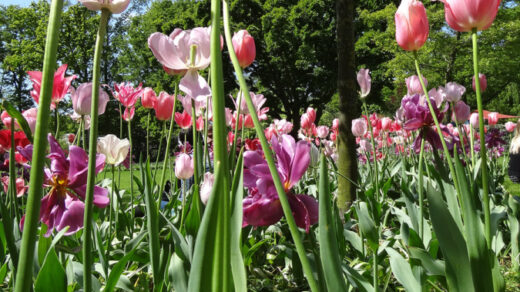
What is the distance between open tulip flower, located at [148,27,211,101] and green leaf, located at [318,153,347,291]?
0.31 meters

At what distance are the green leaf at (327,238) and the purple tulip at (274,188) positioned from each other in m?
0.04

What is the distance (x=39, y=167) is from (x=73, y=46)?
23.1 metres

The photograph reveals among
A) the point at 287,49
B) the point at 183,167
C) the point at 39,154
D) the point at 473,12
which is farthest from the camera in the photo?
the point at 287,49

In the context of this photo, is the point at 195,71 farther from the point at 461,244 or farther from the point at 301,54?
the point at 301,54

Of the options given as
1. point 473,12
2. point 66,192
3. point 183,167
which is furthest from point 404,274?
point 183,167

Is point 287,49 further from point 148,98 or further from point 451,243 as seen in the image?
point 451,243

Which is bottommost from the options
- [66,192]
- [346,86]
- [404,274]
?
[404,274]

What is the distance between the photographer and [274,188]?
72cm

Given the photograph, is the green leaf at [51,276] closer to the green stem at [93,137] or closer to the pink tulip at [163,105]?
the green stem at [93,137]

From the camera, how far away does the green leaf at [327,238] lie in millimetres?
657

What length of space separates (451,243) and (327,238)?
357mm

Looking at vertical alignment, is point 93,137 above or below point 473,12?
below

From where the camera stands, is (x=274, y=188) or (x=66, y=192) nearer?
(x=274, y=188)

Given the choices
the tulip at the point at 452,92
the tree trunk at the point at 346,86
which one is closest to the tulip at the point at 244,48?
the tulip at the point at 452,92
